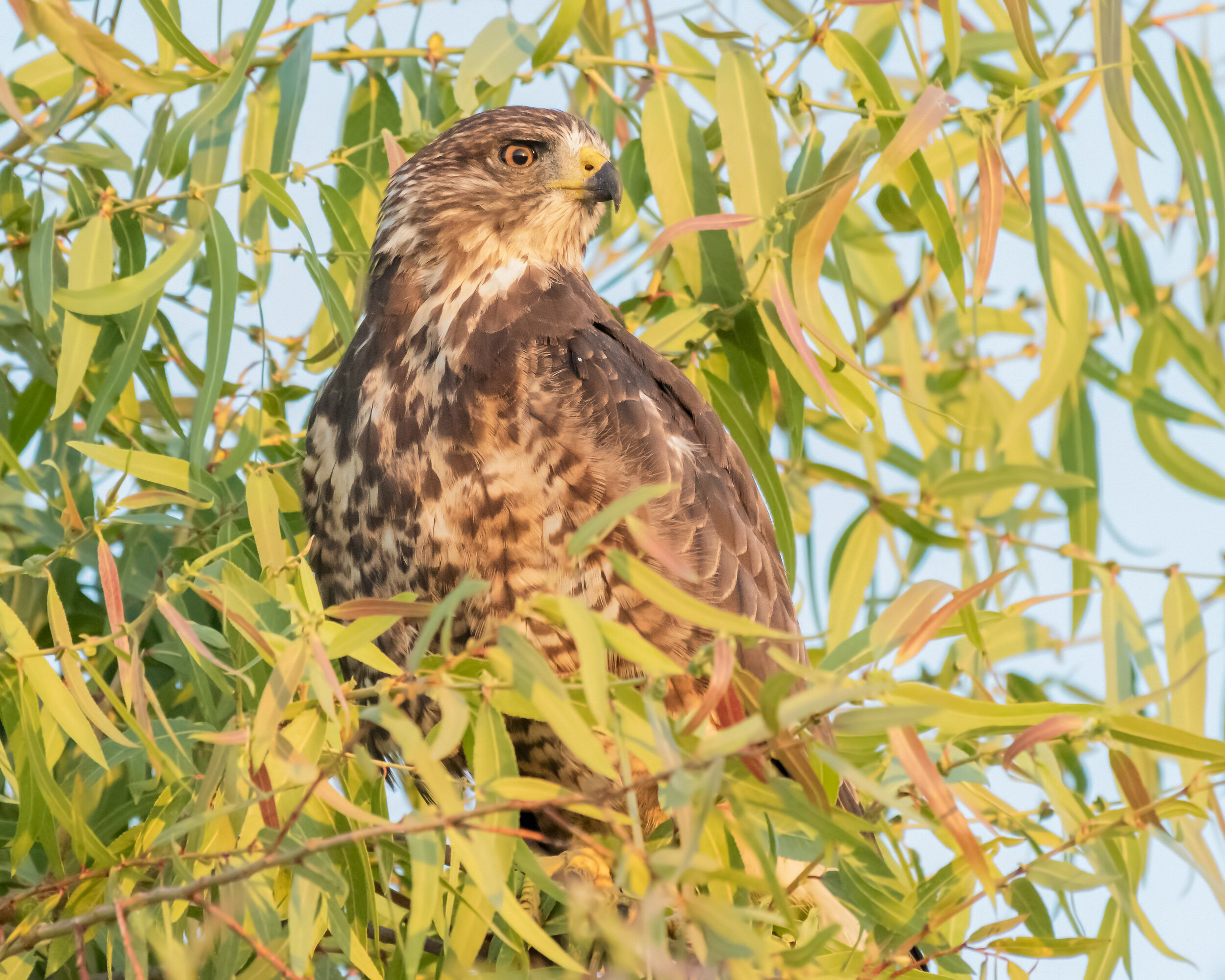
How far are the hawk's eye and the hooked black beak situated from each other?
209 millimetres

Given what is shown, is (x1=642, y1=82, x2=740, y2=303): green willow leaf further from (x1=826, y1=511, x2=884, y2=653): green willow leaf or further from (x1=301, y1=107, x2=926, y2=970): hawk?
(x1=826, y1=511, x2=884, y2=653): green willow leaf

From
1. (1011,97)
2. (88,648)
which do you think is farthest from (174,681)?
Answer: (1011,97)

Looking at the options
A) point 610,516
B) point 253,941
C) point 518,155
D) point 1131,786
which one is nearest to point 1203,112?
point 518,155

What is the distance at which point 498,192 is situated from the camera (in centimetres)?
351

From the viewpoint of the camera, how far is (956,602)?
1.88m

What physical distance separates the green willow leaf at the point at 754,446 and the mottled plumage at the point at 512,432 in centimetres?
5

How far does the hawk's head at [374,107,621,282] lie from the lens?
136 inches

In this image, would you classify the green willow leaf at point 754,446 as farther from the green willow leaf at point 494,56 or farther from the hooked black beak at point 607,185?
the green willow leaf at point 494,56

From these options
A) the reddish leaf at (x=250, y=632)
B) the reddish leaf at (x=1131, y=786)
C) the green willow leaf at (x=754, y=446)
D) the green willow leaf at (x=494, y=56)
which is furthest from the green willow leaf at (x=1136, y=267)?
the reddish leaf at (x=250, y=632)

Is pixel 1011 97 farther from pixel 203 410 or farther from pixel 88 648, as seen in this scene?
pixel 88 648

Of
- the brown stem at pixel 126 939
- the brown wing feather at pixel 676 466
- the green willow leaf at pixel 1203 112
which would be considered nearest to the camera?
the brown stem at pixel 126 939

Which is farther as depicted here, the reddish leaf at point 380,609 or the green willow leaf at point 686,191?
the green willow leaf at point 686,191

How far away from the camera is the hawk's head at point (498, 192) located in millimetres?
3463

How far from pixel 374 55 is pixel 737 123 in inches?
42.3
